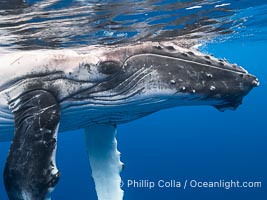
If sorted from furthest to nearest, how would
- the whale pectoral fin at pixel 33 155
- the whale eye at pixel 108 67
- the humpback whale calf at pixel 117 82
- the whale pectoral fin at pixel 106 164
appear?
the whale pectoral fin at pixel 106 164
the whale eye at pixel 108 67
the humpback whale calf at pixel 117 82
the whale pectoral fin at pixel 33 155

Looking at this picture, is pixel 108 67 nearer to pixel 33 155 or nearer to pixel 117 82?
pixel 117 82

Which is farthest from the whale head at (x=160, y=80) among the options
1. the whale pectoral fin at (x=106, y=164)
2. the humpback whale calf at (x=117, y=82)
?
the whale pectoral fin at (x=106, y=164)

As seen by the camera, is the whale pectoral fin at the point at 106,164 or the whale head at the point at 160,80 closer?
the whale head at the point at 160,80

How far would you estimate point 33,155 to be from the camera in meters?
5.13

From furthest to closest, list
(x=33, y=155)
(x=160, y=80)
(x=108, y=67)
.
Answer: (x=108, y=67), (x=160, y=80), (x=33, y=155)

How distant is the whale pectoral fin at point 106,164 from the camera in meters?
7.77

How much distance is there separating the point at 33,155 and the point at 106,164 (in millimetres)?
2838

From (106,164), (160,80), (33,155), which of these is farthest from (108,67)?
(106,164)

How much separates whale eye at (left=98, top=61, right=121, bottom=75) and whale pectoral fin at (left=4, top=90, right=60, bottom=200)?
1138 mm

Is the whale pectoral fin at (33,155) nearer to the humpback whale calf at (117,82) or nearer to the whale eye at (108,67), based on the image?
the humpback whale calf at (117,82)

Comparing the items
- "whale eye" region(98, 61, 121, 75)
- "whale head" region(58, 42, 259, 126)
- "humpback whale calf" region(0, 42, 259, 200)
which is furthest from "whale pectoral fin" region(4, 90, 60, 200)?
"whale eye" region(98, 61, 121, 75)

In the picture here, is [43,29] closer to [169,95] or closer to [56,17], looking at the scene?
[56,17]

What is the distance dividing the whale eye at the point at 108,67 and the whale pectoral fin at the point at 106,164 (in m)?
1.79

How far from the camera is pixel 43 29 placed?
39.1ft
